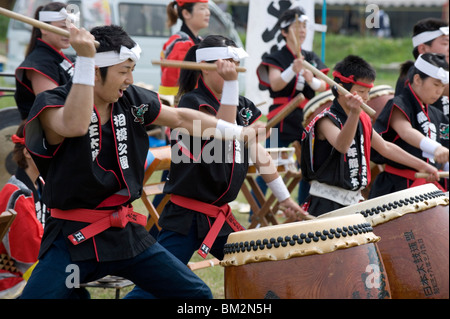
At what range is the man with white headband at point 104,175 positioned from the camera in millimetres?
2512

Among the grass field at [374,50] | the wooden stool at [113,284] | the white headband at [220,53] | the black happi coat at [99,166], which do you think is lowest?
the grass field at [374,50]

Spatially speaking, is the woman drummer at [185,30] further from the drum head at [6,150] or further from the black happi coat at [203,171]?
the black happi coat at [203,171]

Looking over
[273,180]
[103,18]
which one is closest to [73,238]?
[273,180]

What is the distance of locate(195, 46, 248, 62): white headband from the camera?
10.3 feet

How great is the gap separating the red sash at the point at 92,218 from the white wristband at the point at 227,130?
49 centimetres

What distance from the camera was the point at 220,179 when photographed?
319 cm

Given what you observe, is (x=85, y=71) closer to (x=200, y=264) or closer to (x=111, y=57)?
(x=111, y=57)

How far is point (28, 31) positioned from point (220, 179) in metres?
9.59

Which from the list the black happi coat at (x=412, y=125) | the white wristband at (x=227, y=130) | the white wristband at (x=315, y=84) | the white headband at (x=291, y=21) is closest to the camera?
the white wristband at (x=227, y=130)

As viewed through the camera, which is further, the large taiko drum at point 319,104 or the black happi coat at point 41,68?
the large taiko drum at point 319,104

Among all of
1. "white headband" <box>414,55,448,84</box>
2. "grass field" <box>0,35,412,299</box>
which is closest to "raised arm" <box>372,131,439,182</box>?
"white headband" <box>414,55,448,84</box>

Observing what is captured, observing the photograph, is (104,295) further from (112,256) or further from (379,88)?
(379,88)

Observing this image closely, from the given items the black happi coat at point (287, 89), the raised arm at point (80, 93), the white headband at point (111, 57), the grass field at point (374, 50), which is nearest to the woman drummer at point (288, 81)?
the black happi coat at point (287, 89)

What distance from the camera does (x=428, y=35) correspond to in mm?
4941
